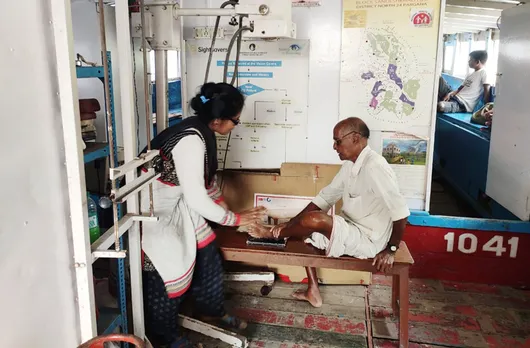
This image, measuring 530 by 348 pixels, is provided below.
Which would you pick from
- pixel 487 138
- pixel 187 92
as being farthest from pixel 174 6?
pixel 487 138

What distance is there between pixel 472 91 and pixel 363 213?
179 inches

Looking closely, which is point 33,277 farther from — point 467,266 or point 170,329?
point 467,266

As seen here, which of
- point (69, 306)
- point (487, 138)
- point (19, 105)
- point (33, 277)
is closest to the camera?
point (19, 105)

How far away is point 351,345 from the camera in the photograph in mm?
2979

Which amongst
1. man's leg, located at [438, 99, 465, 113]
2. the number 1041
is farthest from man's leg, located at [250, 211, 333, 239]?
man's leg, located at [438, 99, 465, 113]

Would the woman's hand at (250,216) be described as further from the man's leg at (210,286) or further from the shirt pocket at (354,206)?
the shirt pocket at (354,206)

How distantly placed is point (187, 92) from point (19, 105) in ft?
7.56

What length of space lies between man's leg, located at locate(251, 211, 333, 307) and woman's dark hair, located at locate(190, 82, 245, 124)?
0.78 meters

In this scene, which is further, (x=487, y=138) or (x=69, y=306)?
(x=487, y=138)

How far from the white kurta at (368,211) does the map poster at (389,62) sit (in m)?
0.75

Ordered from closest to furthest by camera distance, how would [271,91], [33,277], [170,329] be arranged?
[33,277]
[170,329]
[271,91]

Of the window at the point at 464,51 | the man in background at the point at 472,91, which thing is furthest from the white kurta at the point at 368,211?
the window at the point at 464,51

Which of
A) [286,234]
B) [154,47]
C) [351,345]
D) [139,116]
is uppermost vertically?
[154,47]

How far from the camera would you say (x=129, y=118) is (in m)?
2.20
